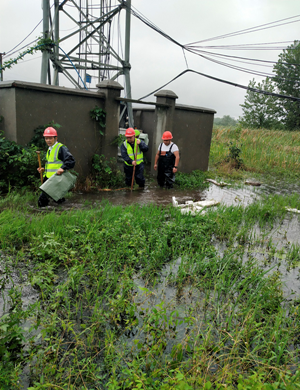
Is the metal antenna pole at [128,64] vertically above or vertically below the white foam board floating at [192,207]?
above

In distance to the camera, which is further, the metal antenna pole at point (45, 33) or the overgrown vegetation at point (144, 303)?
the metal antenna pole at point (45, 33)

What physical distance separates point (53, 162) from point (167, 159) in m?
3.40

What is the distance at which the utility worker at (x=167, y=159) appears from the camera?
859 cm

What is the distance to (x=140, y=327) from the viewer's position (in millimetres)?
3193

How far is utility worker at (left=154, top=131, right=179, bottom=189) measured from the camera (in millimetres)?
8586

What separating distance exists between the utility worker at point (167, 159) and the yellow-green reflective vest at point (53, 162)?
319 centimetres

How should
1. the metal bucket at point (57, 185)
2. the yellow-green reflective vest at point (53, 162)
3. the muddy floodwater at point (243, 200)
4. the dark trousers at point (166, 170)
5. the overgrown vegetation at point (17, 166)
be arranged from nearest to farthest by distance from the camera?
the muddy floodwater at point (243, 200), the metal bucket at point (57, 185), the yellow-green reflective vest at point (53, 162), the overgrown vegetation at point (17, 166), the dark trousers at point (166, 170)

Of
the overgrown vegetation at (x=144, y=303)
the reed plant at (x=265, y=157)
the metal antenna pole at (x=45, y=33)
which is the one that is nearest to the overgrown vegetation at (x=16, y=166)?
the overgrown vegetation at (x=144, y=303)

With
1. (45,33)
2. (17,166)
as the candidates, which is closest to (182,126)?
(45,33)

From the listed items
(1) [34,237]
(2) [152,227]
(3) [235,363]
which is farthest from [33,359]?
(2) [152,227]

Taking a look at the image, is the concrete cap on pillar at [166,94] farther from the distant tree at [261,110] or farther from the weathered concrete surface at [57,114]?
the distant tree at [261,110]

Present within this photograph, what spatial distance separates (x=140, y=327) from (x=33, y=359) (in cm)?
103

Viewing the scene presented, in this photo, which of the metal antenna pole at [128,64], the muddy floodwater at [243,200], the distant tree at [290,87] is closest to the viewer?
the muddy floodwater at [243,200]

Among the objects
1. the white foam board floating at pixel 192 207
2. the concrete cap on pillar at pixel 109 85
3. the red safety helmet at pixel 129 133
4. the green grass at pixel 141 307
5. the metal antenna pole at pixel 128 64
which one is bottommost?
the green grass at pixel 141 307
